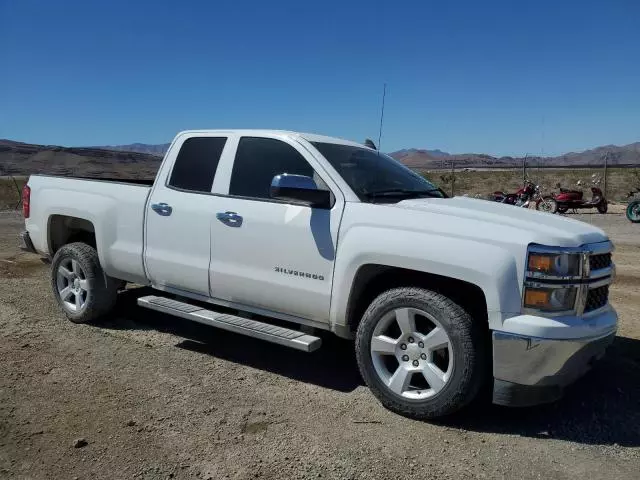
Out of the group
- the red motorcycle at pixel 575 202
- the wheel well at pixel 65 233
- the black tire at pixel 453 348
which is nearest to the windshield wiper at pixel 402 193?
the black tire at pixel 453 348

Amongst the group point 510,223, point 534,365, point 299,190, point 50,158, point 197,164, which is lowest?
point 50,158

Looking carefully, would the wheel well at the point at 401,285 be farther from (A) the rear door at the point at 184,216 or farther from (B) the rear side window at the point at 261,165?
(A) the rear door at the point at 184,216

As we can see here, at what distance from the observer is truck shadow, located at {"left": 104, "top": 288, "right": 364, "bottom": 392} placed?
4.61 meters

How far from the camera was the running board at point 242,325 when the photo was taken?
4.14 metres

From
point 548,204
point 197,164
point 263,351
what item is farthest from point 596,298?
point 548,204

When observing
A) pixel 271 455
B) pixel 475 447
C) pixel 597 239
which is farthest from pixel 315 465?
pixel 597 239

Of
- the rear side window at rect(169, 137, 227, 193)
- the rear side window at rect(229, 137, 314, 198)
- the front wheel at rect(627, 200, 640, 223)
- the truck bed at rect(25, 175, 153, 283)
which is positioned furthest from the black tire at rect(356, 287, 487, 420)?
the front wheel at rect(627, 200, 640, 223)

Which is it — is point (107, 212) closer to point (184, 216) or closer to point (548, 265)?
point (184, 216)

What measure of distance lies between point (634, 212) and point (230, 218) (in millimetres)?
15576

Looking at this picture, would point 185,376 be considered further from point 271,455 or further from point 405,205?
point 405,205

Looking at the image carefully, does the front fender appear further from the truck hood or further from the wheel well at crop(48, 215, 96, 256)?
the wheel well at crop(48, 215, 96, 256)

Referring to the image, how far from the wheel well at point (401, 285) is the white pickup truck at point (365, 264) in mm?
10

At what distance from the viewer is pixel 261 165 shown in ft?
15.4

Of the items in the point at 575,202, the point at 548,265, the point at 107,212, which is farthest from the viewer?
the point at 575,202
